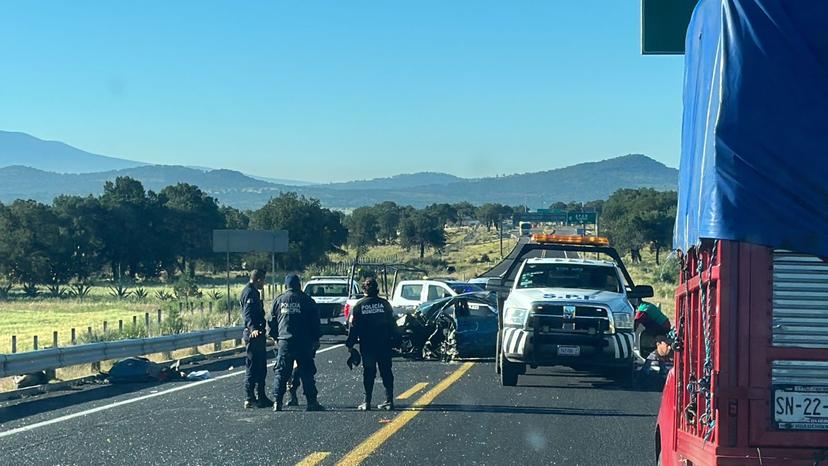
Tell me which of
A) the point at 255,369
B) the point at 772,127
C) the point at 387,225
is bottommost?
the point at 255,369

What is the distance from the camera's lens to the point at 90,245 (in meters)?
66.6

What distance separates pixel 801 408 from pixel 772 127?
1358 mm

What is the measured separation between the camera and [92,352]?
16.6 metres

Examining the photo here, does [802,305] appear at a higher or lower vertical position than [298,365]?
higher

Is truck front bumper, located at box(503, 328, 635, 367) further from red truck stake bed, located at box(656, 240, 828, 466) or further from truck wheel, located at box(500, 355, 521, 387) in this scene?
red truck stake bed, located at box(656, 240, 828, 466)

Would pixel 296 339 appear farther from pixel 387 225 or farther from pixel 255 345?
pixel 387 225

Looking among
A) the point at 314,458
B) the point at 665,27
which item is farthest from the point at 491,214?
the point at 314,458

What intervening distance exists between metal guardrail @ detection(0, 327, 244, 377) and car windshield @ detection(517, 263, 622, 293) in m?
6.88

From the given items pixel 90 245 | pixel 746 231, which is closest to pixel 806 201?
pixel 746 231

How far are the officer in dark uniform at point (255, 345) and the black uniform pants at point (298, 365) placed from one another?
0.23 metres

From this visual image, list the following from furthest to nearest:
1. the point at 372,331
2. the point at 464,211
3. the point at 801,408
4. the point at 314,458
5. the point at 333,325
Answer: the point at 464,211 < the point at 333,325 < the point at 372,331 < the point at 314,458 < the point at 801,408

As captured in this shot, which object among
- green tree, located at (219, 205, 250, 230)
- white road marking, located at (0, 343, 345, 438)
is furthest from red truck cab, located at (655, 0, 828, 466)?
green tree, located at (219, 205, 250, 230)

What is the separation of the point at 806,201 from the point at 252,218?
7411 centimetres

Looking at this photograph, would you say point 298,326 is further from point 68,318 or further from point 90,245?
point 90,245
